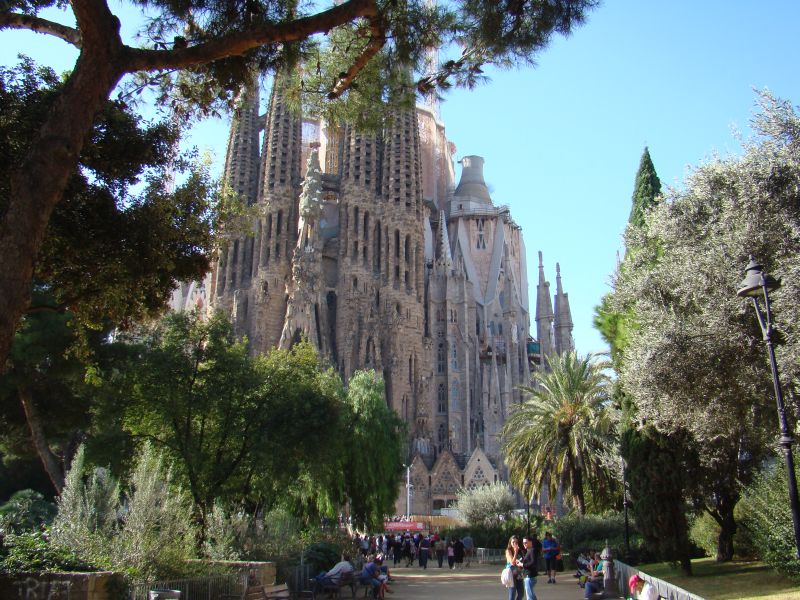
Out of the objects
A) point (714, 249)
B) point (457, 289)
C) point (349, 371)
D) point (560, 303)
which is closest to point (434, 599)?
point (714, 249)

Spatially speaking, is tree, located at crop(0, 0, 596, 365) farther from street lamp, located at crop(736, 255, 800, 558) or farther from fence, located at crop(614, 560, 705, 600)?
fence, located at crop(614, 560, 705, 600)

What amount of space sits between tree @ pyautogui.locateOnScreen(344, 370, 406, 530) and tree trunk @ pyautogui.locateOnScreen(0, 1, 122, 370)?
67.2 feet

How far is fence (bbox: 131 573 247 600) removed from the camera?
33.1ft

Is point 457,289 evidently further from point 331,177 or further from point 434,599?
point 434,599

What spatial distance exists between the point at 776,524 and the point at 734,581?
8.36 ft

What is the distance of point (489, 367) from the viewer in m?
60.2

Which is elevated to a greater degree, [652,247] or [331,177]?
[331,177]

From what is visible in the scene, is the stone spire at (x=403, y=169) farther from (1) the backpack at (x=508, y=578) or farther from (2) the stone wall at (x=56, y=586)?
(2) the stone wall at (x=56, y=586)

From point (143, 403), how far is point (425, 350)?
3535 cm

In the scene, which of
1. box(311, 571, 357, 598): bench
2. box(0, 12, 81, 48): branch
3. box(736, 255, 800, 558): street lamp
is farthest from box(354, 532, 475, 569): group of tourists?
box(0, 12, 81, 48): branch

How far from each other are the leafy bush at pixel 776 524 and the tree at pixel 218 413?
10753 mm

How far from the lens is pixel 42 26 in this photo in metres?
9.81

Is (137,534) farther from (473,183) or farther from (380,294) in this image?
(473,183)

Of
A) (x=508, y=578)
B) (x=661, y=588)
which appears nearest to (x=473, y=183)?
(x=508, y=578)
